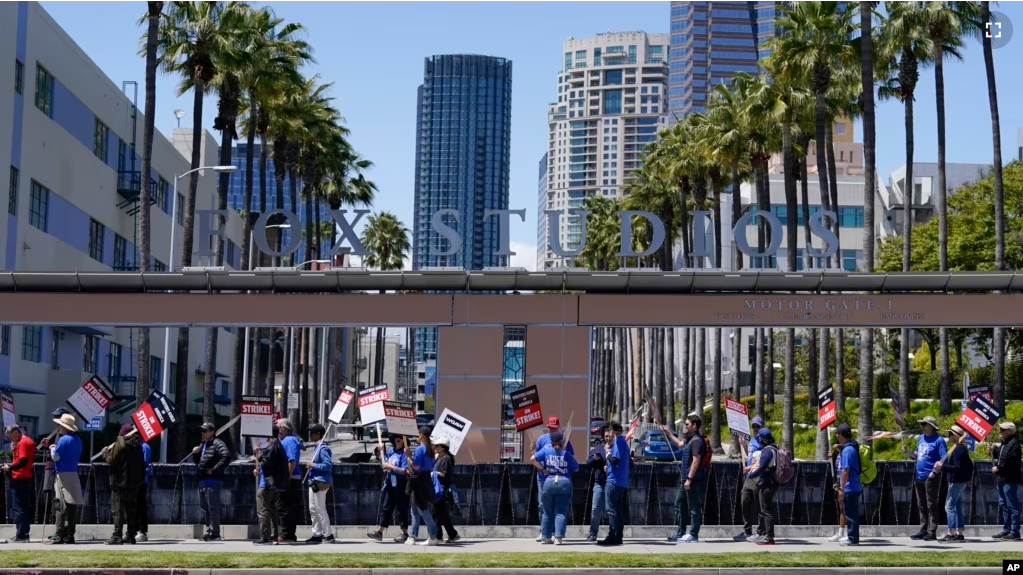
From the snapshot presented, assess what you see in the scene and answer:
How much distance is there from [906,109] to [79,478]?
38.6 meters

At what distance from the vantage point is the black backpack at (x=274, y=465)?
738 inches

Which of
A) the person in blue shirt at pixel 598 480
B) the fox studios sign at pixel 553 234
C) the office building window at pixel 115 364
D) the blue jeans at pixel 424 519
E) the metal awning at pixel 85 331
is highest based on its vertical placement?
the fox studios sign at pixel 553 234

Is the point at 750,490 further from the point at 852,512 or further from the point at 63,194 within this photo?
the point at 63,194

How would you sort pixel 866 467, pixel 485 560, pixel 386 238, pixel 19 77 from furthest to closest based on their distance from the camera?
pixel 386 238 → pixel 19 77 → pixel 866 467 → pixel 485 560

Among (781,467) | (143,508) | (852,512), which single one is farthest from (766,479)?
(143,508)

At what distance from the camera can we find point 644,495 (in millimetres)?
21062

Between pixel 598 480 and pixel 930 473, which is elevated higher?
pixel 930 473

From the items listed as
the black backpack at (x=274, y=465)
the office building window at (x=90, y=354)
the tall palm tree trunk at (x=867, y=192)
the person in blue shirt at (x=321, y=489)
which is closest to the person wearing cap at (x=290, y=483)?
the black backpack at (x=274, y=465)

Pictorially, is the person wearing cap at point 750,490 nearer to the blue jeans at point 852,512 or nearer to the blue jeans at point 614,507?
the blue jeans at point 852,512

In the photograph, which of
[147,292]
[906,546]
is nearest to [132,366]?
[147,292]

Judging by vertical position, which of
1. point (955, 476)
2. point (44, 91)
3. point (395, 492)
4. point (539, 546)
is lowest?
point (539, 546)

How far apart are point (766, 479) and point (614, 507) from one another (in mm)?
2326

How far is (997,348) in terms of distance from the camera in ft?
143

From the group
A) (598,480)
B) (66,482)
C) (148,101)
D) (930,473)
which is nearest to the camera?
(66,482)
